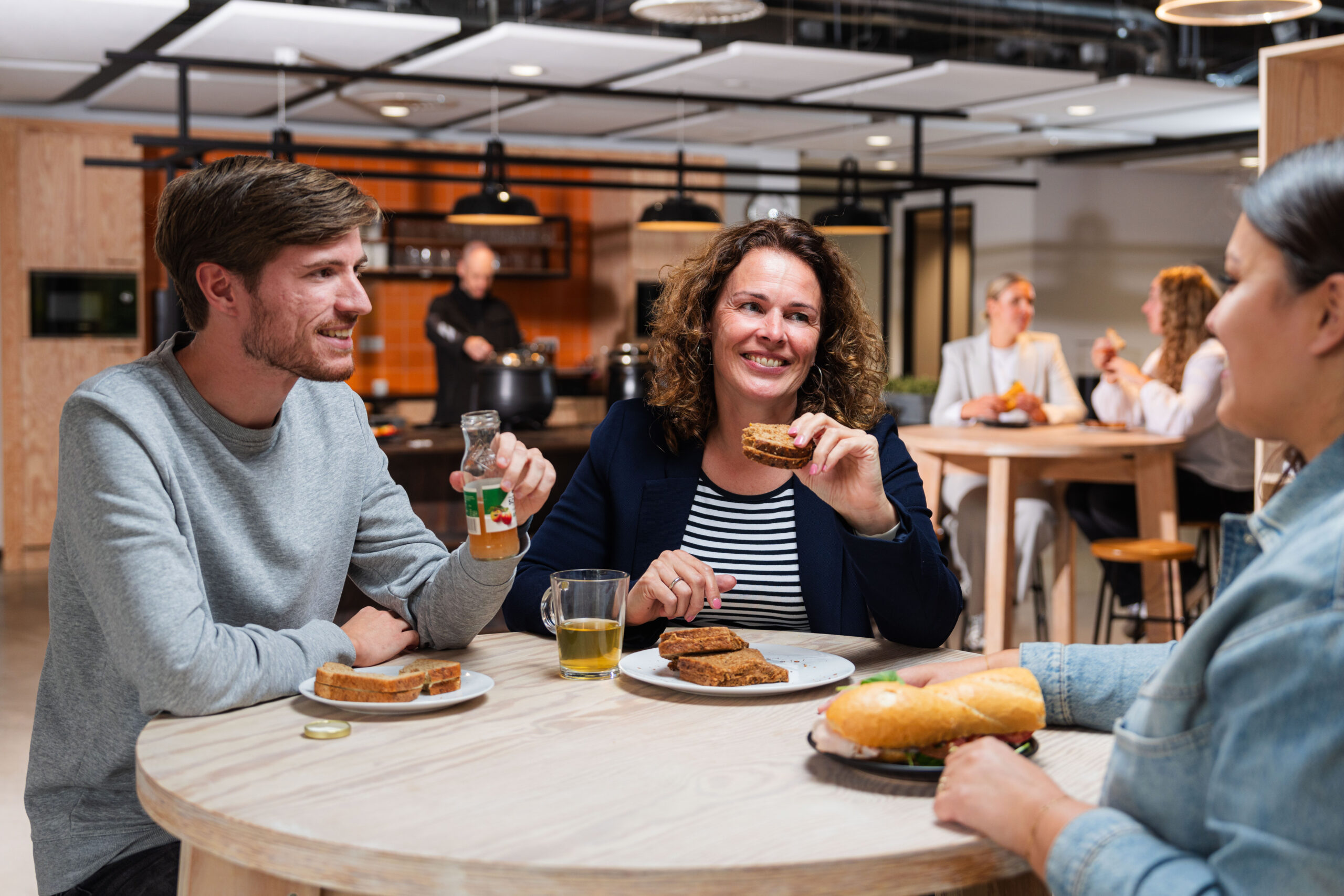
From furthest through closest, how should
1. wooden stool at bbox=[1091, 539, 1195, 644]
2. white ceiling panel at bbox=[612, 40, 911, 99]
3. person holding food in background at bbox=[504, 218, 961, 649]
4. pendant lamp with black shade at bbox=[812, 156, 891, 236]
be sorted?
pendant lamp with black shade at bbox=[812, 156, 891, 236]
white ceiling panel at bbox=[612, 40, 911, 99]
wooden stool at bbox=[1091, 539, 1195, 644]
person holding food in background at bbox=[504, 218, 961, 649]

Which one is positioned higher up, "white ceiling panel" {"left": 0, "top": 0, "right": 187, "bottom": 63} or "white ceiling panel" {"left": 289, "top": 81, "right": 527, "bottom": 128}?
"white ceiling panel" {"left": 289, "top": 81, "right": 527, "bottom": 128}

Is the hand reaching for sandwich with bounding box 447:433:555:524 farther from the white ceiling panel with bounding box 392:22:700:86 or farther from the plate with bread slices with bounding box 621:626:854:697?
the white ceiling panel with bounding box 392:22:700:86

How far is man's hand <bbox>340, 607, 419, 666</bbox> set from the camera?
5.34 feet

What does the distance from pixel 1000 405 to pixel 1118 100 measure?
3531 millimetres

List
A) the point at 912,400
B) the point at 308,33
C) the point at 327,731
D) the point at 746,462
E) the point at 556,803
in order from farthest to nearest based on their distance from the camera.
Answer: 1. the point at 912,400
2. the point at 308,33
3. the point at 746,462
4. the point at 327,731
5. the point at 556,803

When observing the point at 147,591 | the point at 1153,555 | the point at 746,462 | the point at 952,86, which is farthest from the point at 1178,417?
the point at 147,591

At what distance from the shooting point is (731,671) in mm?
1470

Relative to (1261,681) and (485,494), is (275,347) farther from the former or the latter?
(1261,681)

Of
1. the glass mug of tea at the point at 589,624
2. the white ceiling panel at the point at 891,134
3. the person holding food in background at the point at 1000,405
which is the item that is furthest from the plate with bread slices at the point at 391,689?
the white ceiling panel at the point at 891,134

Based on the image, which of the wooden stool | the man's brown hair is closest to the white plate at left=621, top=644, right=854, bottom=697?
the man's brown hair

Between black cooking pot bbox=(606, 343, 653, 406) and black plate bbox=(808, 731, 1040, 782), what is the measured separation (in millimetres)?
4299

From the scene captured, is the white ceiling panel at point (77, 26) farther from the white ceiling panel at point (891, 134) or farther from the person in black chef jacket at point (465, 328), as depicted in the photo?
the white ceiling panel at point (891, 134)

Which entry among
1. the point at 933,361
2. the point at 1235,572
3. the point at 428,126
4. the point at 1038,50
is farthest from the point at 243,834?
the point at 933,361

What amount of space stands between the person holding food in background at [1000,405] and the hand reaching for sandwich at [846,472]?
3.18 m
